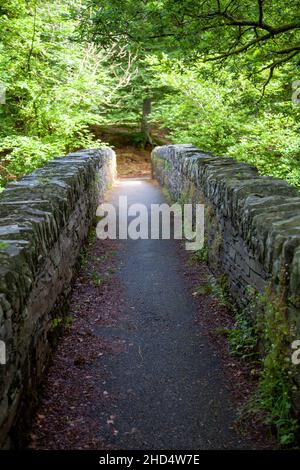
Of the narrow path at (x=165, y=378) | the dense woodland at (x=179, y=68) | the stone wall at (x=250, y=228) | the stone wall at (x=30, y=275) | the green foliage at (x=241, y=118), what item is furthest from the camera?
the green foliage at (x=241, y=118)

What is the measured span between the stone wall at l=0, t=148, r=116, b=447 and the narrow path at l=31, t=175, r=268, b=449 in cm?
33

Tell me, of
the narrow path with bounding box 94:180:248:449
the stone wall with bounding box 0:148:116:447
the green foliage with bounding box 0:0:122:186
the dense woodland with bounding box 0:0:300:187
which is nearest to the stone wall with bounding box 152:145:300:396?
the narrow path with bounding box 94:180:248:449

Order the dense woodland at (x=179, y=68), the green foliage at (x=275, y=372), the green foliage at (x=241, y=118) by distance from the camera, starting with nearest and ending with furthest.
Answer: the green foliage at (x=275, y=372) < the dense woodland at (x=179, y=68) < the green foliage at (x=241, y=118)

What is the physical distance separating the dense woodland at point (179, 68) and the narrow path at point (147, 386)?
412cm

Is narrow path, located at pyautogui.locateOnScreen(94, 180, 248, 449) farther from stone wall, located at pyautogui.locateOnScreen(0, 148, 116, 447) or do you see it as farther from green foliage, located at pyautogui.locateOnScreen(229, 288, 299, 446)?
stone wall, located at pyautogui.locateOnScreen(0, 148, 116, 447)

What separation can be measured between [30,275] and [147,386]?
1.45 meters

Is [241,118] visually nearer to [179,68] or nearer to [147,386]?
[179,68]

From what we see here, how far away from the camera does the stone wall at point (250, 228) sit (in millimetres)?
3001

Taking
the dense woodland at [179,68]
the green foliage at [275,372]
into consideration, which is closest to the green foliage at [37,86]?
the dense woodland at [179,68]

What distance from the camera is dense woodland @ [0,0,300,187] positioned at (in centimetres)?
649

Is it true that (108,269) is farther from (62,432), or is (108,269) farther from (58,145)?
(58,145)

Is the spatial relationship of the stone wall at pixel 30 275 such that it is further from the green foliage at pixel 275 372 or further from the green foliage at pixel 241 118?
the green foliage at pixel 241 118

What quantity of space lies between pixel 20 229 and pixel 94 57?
14.1m

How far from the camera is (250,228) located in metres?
3.97
